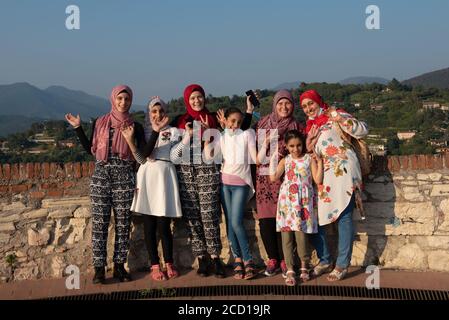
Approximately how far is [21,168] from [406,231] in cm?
396

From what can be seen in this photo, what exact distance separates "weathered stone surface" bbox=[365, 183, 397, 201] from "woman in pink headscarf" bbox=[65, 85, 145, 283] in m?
2.30

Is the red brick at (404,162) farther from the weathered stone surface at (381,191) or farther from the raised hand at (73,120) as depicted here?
the raised hand at (73,120)

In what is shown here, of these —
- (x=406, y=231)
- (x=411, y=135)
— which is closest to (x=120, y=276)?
(x=406, y=231)

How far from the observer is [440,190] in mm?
4656

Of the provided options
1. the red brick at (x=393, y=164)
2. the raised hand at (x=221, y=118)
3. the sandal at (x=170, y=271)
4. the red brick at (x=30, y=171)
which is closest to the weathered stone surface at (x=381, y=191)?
the red brick at (x=393, y=164)

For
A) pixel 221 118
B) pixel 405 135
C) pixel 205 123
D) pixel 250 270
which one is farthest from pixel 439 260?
pixel 405 135

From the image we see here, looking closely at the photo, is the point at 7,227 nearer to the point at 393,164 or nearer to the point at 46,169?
the point at 46,169

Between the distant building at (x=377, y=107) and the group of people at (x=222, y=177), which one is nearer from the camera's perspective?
the group of people at (x=222, y=177)

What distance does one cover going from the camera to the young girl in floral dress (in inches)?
166

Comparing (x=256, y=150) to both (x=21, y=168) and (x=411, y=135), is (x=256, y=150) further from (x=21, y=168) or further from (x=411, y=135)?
(x=411, y=135)

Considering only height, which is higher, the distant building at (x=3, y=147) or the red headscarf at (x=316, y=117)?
the distant building at (x=3, y=147)

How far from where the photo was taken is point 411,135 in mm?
19781

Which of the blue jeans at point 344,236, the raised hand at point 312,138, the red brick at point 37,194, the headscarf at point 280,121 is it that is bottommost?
the blue jeans at point 344,236

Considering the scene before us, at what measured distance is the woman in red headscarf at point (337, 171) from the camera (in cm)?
425
